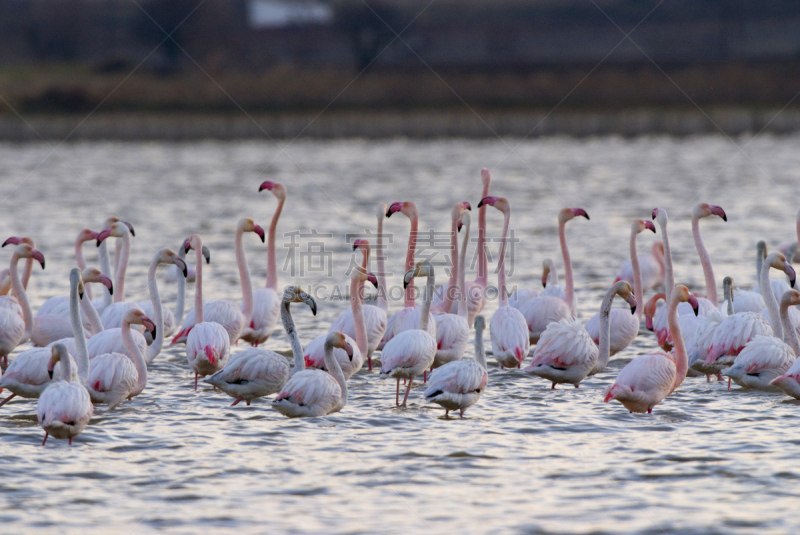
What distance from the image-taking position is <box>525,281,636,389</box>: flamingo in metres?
7.80

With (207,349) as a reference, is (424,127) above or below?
above

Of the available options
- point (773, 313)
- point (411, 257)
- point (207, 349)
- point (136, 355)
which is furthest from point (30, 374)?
point (773, 313)

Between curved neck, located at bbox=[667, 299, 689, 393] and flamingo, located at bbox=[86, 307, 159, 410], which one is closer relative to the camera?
flamingo, located at bbox=[86, 307, 159, 410]

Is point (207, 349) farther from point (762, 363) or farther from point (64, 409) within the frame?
point (762, 363)

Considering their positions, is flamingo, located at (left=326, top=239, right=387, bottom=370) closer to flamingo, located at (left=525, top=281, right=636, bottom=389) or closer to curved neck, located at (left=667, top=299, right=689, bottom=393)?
flamingo, located at (left=525, top=281, right=636, bottom=389)

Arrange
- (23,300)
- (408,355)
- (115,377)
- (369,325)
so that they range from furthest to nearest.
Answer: (369,325)
(23,300)
(408,355)
(115,377)

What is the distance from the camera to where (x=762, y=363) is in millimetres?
7488

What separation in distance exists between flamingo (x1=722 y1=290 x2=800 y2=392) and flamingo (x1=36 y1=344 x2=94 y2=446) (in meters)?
4.70

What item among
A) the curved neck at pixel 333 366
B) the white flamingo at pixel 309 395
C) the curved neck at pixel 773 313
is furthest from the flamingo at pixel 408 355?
the curved neck at pixel 773 313

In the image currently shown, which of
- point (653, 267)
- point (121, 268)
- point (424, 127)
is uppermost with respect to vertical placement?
point (424, 127)

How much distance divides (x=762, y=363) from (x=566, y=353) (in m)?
1.44

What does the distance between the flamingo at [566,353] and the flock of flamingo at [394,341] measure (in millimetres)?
11

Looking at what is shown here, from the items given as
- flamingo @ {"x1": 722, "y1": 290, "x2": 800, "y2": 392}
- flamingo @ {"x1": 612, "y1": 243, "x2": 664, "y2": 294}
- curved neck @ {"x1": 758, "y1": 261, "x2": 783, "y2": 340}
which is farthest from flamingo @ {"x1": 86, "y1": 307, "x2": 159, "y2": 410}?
flamingo @ {"x1": 612, "y1": 243, "x2": 664, "y2": 294}

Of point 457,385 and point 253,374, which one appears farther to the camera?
point 253,374
